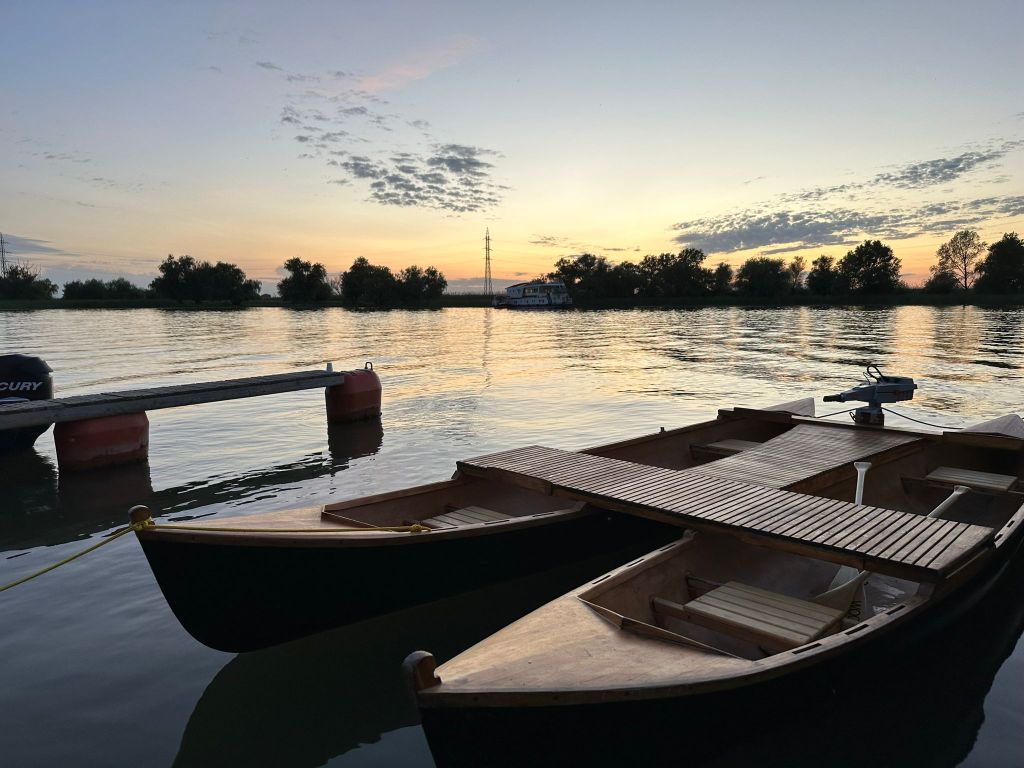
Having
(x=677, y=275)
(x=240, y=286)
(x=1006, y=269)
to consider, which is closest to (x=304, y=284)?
(x=240, y=286)

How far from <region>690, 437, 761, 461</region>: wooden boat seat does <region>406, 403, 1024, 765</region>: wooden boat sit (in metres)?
1.20

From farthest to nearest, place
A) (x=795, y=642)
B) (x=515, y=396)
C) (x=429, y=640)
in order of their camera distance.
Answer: (x=515, y=396), (x=429, y=640), (x=795, y=642)

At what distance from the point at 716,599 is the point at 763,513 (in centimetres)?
132

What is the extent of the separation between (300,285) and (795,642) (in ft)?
575

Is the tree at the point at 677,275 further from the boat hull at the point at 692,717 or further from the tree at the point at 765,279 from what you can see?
the boat hull at the point at 692,717

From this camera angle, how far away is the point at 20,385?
14359 millimetres

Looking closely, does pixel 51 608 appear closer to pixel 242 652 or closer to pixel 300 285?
pixel 242 652

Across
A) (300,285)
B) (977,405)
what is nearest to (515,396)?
(977,405)

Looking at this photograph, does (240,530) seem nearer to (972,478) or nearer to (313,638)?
(313,638)

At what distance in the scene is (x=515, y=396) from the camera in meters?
23.6

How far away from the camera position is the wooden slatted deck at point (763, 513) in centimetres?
523

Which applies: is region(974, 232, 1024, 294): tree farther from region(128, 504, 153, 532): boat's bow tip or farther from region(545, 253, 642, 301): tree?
region(128, 504, 153, 532): boat's bow tip

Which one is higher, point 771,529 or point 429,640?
point 771,529

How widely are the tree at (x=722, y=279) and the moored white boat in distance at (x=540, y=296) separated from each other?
125 feet
